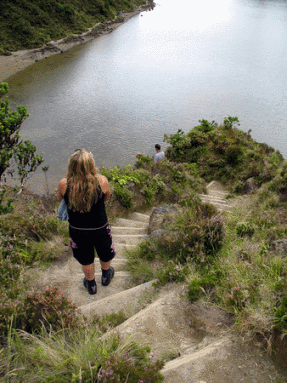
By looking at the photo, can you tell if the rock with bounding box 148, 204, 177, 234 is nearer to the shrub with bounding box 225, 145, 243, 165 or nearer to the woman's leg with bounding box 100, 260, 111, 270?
the woman's leg with bounding box 100, 260, 111, 270

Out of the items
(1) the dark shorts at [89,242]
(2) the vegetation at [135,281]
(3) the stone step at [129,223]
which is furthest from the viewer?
(3) the stone step at [129,223]

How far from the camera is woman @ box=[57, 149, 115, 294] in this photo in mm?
3320

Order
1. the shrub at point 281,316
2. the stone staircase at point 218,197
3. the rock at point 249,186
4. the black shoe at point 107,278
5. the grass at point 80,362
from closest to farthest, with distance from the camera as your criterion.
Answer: the grass at point 80,362
the shrub at point 281,316
the black shoe at point 107,278
the stone staircase at point 218,197
the rock at point 249,186

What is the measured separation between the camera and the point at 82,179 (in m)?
3.32

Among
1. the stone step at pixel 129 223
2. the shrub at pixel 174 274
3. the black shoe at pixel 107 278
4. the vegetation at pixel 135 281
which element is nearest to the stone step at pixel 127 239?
the vegetation at pixel 135 281

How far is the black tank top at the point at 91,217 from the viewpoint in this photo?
3650 mm

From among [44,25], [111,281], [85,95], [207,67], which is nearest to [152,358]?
[111,281]

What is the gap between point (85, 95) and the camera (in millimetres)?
21578

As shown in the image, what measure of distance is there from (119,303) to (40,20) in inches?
1574

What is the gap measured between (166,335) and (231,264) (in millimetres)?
1260

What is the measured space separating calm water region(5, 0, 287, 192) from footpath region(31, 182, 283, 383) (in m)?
9.26

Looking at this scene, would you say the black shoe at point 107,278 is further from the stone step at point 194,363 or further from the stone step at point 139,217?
the stone step at point 139,217

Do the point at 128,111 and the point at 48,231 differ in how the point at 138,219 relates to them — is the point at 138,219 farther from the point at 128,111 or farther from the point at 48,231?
the point at 128,111

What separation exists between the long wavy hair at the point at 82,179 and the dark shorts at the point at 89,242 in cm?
48
